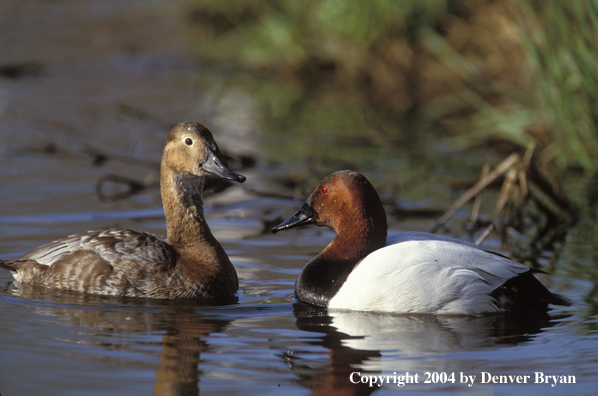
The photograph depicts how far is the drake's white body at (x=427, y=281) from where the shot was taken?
5039 mm

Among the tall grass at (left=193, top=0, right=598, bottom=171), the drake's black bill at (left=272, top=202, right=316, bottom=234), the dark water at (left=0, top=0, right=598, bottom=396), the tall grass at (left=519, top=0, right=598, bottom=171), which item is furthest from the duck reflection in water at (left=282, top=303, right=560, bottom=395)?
the tall grass at (left=193, top=0, right=598, bottom=171)

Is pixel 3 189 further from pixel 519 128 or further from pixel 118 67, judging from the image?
pixel 118 67

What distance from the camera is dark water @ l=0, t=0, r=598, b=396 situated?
4.04 meters

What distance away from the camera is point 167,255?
545 cm

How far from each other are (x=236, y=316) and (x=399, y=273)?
0.99 metres

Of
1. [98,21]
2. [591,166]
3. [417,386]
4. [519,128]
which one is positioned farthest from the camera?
[98,21]

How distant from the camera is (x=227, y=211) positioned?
26.3 ft

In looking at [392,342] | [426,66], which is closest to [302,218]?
[392,342]

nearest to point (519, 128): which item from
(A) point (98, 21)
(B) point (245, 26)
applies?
(B) point (245, 26)

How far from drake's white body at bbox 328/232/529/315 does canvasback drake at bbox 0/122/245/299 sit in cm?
94

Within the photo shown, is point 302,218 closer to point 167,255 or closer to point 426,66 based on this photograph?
point 167,255

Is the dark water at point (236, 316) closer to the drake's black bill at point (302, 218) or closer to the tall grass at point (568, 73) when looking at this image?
the drake's black bill at point (302, 218)

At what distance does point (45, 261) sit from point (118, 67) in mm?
13468

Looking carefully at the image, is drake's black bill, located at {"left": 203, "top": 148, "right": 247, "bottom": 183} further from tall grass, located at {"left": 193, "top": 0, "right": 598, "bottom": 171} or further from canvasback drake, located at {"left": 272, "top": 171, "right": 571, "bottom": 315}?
tall grass, located at {"left": 193, "top": 0, "right": 598, "bottom": 171}
